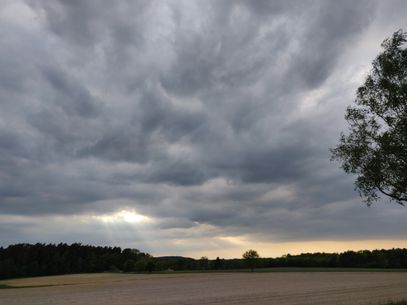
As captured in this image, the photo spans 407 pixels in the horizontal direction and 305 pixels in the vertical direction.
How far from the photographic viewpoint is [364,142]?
29922mm

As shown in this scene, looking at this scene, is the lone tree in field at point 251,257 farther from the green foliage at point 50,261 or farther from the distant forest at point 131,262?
the green foliage at point 50,261

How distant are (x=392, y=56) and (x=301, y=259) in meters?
130

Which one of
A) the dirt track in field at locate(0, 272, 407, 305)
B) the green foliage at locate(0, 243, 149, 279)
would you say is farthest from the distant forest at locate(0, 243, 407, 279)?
the dirt track in field at locate(0, 272, 407, 305)

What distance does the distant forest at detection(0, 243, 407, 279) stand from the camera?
14191 centimetres

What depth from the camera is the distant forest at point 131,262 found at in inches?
5587

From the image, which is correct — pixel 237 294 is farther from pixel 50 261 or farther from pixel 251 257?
pixel 50 261

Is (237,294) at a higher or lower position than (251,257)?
lower

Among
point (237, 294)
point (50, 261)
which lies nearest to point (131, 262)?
point (50, 261)

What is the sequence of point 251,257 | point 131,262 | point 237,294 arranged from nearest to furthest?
point 237,294 < point 251,257 < point 131,262

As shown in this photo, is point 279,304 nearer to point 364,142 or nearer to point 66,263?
point 364,142

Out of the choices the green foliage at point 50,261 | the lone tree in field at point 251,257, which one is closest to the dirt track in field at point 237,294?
the lone tree in field at point 251,257

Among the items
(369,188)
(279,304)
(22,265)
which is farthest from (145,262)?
(369,188)

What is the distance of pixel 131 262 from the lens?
595 ft

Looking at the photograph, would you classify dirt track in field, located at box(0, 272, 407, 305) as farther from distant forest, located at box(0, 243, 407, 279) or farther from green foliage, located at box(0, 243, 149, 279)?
green foliage, located at box(0, 243, 149, 279)
